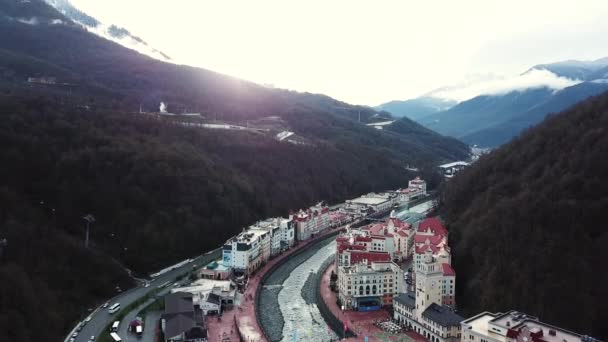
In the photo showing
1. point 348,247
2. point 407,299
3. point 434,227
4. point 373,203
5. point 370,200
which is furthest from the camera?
point 370,200

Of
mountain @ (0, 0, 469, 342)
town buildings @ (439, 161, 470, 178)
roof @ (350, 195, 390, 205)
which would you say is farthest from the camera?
town buildings @ (439, 161, 470, 178)

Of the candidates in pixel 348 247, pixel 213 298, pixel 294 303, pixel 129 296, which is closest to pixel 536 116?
pixel 348 247

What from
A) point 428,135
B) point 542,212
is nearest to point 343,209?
point 542,212

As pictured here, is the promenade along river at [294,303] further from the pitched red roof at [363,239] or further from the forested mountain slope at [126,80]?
the forested mountain slope at [126,80]

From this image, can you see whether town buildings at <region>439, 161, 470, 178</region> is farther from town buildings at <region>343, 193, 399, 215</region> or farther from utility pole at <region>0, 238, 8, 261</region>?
utility pole at <region>0, 238, 8, 261</region>

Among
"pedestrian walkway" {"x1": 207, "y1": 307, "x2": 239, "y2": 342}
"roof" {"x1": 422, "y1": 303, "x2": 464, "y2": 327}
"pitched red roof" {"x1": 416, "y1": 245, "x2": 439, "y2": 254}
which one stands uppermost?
"pitched red roof" {"x1": 416, "y1": 245, "x2": 439, "y2": 254}

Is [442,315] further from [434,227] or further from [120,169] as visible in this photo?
[120,169]

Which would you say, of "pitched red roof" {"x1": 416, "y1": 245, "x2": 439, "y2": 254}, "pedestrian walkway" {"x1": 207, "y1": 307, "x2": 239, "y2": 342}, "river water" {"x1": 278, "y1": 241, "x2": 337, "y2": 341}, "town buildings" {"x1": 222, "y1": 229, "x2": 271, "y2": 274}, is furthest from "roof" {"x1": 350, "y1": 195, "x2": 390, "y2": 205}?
"pedestrian walkway" {"x1": 207, "y1": 307, "x2": 239, "y2": 342}
